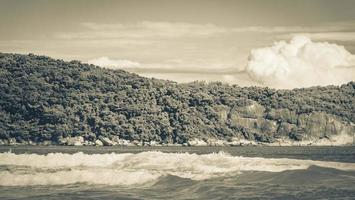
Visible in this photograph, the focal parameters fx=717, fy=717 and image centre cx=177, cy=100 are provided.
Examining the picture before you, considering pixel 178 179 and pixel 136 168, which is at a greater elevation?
pixel 136 168

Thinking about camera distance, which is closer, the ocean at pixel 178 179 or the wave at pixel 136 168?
the ocean at pixel 178 179

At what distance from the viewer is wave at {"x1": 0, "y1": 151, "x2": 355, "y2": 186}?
4475cm

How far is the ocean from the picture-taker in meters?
38.6

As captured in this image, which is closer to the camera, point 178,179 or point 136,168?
point 178,179

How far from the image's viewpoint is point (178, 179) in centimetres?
4388

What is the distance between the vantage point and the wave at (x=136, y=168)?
44750mm

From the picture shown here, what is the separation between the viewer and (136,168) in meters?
49.9

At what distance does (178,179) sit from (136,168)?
22.1 ft

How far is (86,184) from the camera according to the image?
44844 millimetres

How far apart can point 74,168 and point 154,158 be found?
19.0 feet

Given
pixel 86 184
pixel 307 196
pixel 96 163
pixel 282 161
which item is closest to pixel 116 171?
pixel 86 184

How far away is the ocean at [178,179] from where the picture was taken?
38.6m

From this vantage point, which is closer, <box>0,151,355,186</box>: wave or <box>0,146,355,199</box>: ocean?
<box>0,146,355,199</box>: ocean

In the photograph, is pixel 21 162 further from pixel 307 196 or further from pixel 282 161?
pixel 307 196
